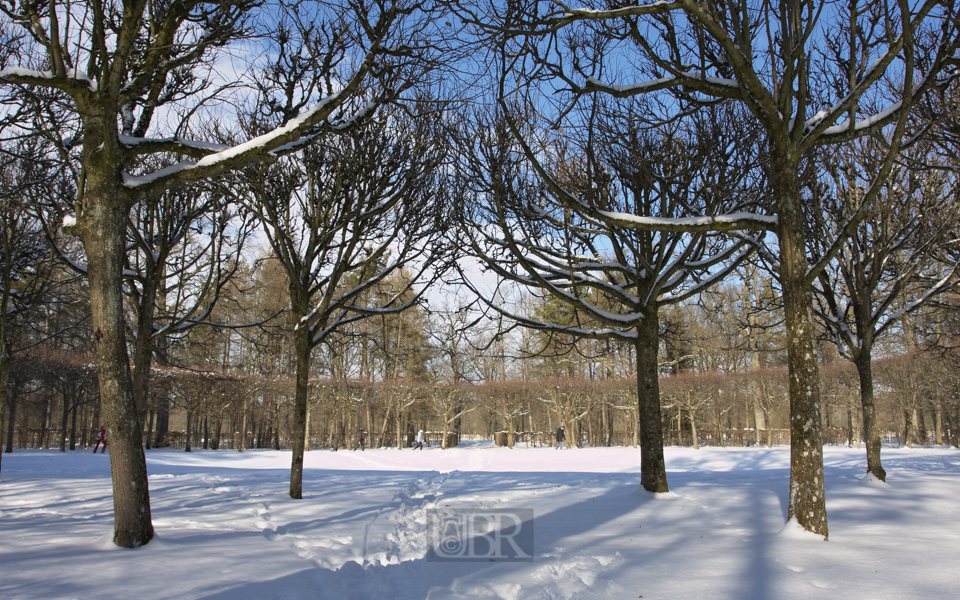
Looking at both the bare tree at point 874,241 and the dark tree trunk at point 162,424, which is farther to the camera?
the dark tree trunk at point 162,424

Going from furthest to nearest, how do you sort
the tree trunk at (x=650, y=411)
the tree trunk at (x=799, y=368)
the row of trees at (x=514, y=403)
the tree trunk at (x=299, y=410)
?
the row of trees at (x=514, y=403)
the tree trunk at (x=650, y=411)
the tree trunk at (x=299, y=410)
the tree trunk at (x=799, y=368)

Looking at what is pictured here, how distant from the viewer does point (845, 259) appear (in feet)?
31.3

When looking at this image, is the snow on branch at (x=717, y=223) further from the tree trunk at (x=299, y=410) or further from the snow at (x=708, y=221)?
the tree trunk at (x=299, y=410)

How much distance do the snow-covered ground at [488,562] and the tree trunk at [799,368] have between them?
1.07 feet

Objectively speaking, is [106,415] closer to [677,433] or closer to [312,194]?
[312,194]

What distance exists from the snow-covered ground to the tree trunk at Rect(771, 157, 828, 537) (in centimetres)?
33

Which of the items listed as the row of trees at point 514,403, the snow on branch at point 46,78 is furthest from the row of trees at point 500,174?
the row of trees at point 514,403

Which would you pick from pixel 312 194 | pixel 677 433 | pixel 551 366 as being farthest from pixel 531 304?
pixel 312 194

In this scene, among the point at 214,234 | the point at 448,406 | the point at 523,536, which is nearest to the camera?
the point at 523,536

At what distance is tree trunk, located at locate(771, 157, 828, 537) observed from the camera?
4.73 metres

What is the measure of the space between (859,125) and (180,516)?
7977mm

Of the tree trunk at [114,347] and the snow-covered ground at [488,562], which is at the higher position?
the tree trunk at [114,347]

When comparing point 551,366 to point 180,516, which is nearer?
point 180,516

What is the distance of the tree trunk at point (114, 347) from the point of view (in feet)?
13.7
